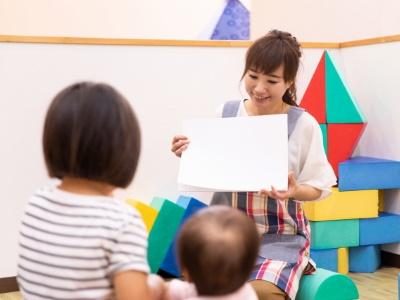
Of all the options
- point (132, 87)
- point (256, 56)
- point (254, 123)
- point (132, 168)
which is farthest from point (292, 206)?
point (132, 87)

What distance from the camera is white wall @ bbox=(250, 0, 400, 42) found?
9.71 ft

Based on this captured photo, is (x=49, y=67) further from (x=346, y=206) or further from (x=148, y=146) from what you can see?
(x=346, y=206)

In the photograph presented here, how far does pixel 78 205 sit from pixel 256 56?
31.8 inches

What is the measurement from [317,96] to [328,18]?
2.50ft

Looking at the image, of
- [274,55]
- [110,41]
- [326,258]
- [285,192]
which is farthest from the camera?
[326,258]

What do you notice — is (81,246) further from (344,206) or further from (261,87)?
(344,206)

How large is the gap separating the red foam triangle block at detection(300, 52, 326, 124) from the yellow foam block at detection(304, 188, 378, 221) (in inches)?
11.8

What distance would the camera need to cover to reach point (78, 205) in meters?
1.01

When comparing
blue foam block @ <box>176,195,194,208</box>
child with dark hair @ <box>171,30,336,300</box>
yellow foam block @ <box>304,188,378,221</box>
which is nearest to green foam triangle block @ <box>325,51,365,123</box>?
yellow foam block @ <box>304,188,378,221</box>

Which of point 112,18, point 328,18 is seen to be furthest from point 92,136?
point 112,18

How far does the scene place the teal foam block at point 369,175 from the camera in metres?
2.56

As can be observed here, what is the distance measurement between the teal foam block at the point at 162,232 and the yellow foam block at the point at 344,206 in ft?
1.96

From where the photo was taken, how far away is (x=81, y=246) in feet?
3.24

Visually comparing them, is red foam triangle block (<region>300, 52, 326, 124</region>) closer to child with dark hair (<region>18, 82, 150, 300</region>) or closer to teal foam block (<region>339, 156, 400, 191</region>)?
teal foam block (<region>339, 156, 400, 191</region>)
